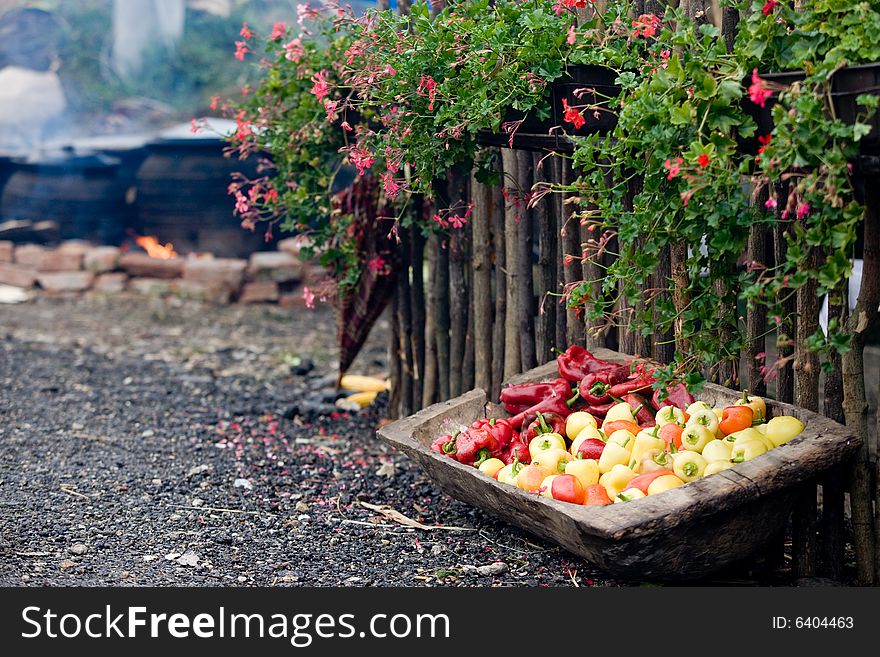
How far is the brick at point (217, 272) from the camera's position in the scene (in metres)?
8.43

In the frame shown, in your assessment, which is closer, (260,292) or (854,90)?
(854,90)

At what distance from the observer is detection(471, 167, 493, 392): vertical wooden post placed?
438 cm

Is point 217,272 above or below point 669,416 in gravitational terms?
above

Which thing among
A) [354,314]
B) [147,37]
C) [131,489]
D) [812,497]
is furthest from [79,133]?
[812,497]

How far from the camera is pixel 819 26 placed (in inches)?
98.9

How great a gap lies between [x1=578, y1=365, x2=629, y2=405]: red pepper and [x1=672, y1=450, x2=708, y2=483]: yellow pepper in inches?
23.7

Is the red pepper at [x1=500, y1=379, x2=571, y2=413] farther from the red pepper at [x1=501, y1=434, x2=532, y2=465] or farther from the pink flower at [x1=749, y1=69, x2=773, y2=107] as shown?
the pink flower at [x1=749, y1=69, x2=773, y2=107]

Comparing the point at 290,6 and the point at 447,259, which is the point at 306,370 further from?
the point at 290,6

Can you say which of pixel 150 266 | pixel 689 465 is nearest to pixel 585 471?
pixel 689 465

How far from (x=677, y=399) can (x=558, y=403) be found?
0.45 m

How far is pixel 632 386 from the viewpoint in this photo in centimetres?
350

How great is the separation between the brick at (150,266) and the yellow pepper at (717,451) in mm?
6576

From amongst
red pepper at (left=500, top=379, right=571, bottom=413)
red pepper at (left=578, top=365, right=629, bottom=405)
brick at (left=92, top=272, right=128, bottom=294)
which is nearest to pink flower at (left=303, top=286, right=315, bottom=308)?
red pepper at (left=500, top=379, right=571, bottom=413)

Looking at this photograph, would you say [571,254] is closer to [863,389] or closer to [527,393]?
[527,393]
